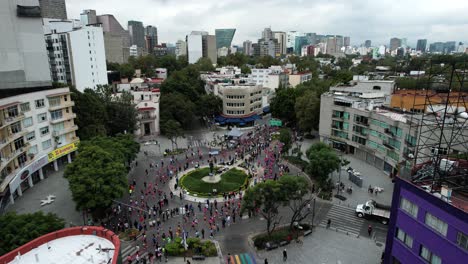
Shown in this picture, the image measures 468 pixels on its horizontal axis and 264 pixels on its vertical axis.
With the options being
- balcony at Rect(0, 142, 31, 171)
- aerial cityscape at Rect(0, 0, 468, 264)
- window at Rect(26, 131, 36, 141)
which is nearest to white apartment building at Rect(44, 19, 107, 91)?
aerial cityscape at Rect(0, 0, 468, 264)

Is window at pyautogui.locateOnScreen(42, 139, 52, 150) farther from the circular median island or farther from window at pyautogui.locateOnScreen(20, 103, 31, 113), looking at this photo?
the circular median island

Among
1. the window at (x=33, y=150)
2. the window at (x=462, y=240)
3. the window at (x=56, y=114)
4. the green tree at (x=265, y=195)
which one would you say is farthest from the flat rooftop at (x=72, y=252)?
the window at (x=56, y=114)

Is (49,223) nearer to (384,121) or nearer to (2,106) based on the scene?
(2,106)

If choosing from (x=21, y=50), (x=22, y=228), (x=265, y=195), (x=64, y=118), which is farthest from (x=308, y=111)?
(x=22, y=228)

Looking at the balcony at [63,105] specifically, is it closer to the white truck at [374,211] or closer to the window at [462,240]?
the white truck at [374,211]

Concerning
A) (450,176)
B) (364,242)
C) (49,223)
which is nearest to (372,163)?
(364,242)
